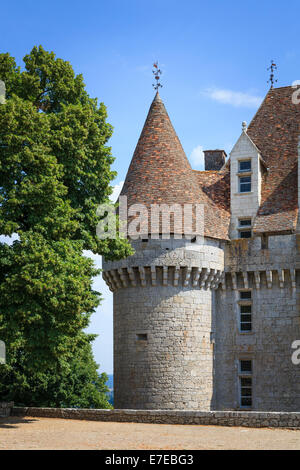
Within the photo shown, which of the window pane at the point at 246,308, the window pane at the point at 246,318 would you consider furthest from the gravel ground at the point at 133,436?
the window pane at the point at 246,308

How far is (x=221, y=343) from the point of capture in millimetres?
27625

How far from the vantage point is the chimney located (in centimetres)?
3303

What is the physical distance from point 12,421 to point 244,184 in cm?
1341

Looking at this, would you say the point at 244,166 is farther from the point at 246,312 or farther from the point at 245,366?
the point at 245,366

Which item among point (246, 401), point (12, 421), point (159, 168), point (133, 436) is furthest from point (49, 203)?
point (246, 401)

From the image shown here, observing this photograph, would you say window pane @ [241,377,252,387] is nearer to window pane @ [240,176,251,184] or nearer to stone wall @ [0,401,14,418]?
window pane @ [240,176,251,184]

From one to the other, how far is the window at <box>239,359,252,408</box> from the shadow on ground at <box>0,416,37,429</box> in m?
8.60

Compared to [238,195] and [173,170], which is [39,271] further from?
[238,195]

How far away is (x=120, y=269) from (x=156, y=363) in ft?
12.6

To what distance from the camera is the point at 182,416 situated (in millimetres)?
20531

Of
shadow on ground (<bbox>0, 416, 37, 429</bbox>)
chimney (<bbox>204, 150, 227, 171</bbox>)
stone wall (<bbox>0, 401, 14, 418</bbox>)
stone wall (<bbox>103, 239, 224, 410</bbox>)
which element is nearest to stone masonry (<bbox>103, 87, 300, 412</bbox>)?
stone wall (<bbox>103, 239, 224, 410</bbox>)

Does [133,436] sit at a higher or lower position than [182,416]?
lower

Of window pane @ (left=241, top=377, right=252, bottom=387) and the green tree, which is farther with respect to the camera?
window pane @ (left=241, top=377, right=252, bottom=387)
